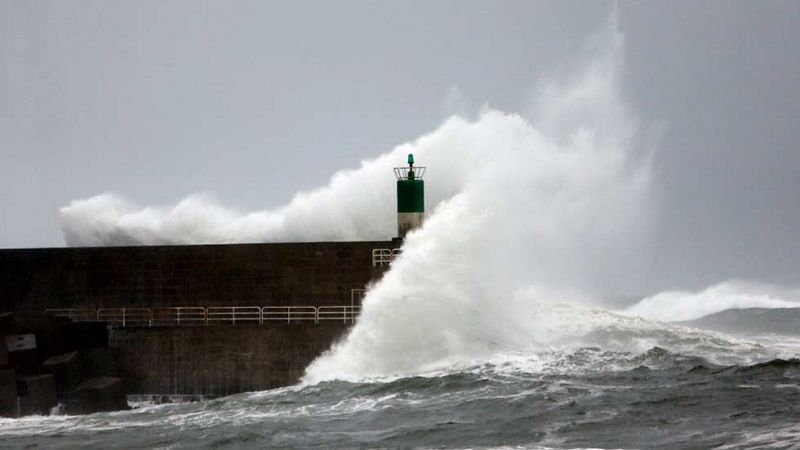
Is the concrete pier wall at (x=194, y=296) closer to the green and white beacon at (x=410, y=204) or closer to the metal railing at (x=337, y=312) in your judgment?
the metal railing at (x=337, y=312)

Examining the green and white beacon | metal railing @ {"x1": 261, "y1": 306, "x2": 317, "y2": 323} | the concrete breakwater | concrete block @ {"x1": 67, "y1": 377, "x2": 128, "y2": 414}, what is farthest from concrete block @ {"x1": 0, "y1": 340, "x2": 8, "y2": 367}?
the green and white beacon

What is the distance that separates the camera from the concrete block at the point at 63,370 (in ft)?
71.5

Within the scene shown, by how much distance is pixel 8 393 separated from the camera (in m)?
20.8

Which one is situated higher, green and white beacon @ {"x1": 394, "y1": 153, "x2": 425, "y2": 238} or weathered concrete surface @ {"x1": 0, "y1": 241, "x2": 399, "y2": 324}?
green and white beacon @ {"x1": 394, "y1": 153, "x2": 425, "y2": 238}

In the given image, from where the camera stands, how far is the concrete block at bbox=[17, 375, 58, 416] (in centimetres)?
2100

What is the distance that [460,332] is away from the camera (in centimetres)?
2202

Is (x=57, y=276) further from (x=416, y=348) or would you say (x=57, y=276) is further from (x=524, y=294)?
(x=524, y=294)

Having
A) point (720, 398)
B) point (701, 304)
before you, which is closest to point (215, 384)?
point (720, 398)

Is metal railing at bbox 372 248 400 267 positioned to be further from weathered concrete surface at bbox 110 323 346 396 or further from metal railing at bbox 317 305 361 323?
weathered concrete surface at bbox 110 323 346 396

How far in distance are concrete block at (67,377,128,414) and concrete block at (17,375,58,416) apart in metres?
0.37

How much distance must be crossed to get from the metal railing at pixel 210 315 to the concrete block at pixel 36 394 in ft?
6.85

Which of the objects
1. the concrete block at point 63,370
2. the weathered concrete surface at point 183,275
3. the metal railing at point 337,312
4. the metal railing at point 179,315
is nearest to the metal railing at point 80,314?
the weathered concrete surface at point 183,275

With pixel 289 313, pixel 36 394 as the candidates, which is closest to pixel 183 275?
pixel 289 313

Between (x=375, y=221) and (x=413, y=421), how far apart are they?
33.3 ft
